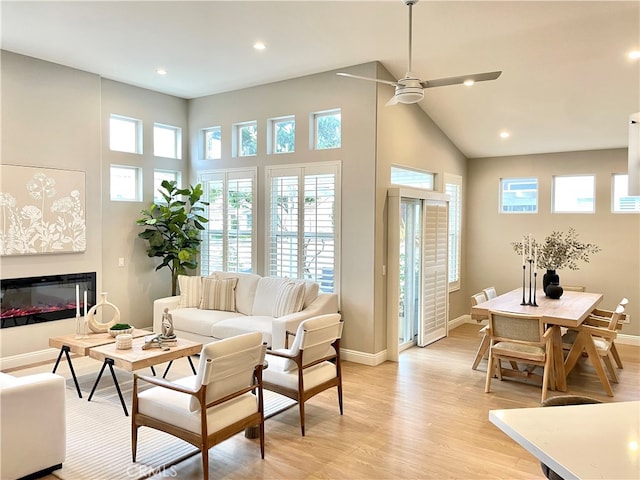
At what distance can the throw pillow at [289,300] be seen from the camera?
5.59 m

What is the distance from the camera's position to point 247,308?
243 inches

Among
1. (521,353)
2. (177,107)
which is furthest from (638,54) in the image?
(177,107)

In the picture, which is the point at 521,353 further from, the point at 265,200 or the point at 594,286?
the point at 265,200

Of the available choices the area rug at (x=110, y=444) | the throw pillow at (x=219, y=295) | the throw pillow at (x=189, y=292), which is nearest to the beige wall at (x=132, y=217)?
the throw pillow at (x=189, y=292)

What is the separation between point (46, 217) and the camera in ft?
18.4

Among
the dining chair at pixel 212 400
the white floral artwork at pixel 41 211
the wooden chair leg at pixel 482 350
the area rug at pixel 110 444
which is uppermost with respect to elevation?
the white floral artwork at pixel 41 211

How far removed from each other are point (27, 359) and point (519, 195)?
764 cm

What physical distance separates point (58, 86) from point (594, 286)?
8057mm

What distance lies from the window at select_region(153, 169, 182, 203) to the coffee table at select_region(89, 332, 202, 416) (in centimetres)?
318

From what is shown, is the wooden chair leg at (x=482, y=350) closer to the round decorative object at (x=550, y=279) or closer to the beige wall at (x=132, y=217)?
the round decorative object at (x=550, y=279)

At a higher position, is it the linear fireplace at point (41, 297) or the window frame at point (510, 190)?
the window frame at point (510, 190)

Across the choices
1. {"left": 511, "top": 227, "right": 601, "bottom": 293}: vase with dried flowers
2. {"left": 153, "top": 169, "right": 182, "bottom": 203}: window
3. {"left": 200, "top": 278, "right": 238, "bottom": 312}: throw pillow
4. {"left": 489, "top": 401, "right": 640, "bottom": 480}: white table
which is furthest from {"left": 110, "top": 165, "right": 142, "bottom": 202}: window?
{"left": 489, "top": 401, "right": 640, "bottom": 480}: white table

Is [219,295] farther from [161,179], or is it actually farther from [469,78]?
[469,78]

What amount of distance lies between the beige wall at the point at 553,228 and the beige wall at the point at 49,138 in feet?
20.1
